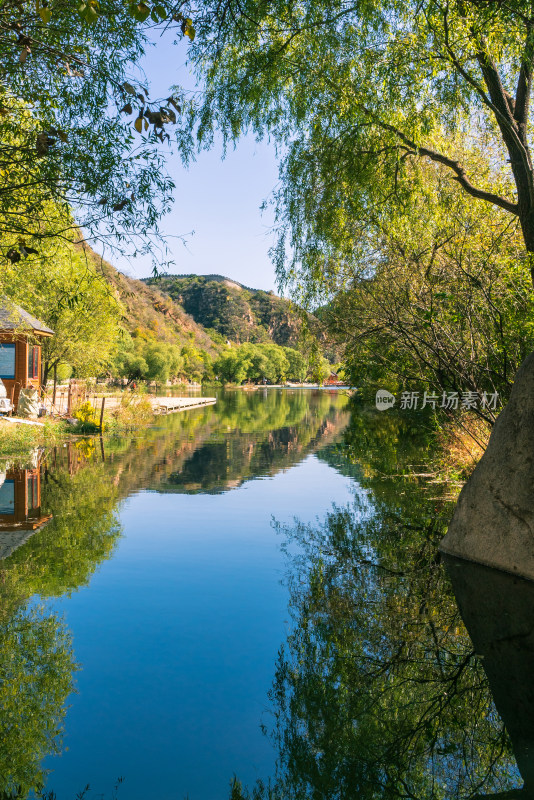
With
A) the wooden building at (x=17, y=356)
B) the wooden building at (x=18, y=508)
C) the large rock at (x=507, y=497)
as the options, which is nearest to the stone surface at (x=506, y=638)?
the large rock at (x=507, y=497)

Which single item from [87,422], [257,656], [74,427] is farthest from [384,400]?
[257,656]

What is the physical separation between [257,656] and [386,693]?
44.3 inches

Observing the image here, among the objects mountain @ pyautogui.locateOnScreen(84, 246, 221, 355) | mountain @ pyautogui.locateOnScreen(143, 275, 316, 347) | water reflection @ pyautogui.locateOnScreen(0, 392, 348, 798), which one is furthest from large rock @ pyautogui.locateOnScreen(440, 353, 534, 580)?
mountain @ pyautogui.locateOnScreen(143, 275, 316, 347)

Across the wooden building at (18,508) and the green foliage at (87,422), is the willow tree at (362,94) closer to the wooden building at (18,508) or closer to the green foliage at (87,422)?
the wooden building at (18,508)

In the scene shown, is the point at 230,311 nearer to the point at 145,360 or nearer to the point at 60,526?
the point at 145,360

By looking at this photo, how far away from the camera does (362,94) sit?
29.1ft

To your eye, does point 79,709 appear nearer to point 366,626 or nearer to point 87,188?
point 366,626

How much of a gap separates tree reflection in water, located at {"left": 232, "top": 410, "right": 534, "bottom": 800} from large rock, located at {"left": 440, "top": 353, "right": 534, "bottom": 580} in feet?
1.86

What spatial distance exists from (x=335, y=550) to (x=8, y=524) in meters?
4.32

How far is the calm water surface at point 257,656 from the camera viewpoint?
3545 millimetres

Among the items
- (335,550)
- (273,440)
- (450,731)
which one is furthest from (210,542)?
(273,440)

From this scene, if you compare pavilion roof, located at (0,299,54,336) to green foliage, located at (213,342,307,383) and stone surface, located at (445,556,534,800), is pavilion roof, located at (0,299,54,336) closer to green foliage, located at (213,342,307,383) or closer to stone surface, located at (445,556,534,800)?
stone surface, located at (445,556,534,800)

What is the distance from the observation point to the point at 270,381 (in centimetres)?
12419

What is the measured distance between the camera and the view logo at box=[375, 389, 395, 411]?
30572 mm
